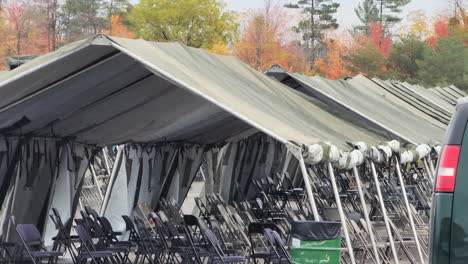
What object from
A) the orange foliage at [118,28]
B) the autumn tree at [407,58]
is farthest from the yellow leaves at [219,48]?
the orange foliage at [118,28]

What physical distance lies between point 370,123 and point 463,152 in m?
10.8

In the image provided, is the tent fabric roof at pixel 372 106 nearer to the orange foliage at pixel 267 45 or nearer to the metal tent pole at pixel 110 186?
the metal tent pole at pixel 110 186

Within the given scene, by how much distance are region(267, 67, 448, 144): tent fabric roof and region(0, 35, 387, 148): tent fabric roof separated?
36.2 inches

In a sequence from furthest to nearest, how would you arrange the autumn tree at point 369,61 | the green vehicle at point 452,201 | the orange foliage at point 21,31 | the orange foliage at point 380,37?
the orange foliage at point 380,37 < the orange foliage at point 21,31 < the autumn tree at point 369,61 < the green vehicle at point 452,201

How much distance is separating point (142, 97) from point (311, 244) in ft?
13.1

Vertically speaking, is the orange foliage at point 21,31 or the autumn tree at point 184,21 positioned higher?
the autumn tree at point 184,21

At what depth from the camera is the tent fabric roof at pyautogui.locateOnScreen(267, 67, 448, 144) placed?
1700 centimetres

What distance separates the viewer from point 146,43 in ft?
38.5

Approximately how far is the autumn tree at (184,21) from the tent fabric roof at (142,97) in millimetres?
36863

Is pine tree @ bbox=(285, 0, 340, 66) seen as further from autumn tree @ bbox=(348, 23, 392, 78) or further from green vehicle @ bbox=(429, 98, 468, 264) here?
green vehicle @ bbox=(429, 98, 468, 264)

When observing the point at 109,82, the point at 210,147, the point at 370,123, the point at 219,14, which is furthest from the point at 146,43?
the point at 219,14

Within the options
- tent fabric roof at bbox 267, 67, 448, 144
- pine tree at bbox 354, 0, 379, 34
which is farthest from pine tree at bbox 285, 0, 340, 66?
tent fabric roof at bbox 267, 67, 448, 144

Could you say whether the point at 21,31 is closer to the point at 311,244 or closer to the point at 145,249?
the point at 145,249

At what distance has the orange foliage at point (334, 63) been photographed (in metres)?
63.9
